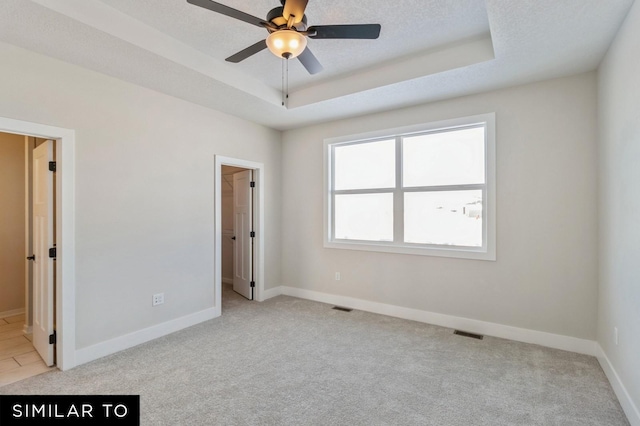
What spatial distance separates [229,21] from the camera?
98.5 inches

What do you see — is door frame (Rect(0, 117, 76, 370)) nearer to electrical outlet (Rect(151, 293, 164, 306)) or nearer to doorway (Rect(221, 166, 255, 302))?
electrical outlet (Rect(151, 293, 164, 306))

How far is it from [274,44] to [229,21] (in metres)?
0.83

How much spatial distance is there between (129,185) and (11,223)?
2.36 m

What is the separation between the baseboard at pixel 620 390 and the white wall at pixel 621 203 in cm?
3

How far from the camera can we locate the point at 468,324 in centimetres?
357

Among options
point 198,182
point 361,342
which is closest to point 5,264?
point 198,182

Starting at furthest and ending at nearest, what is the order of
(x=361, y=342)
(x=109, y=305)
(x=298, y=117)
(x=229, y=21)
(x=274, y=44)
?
(x=298, y=117)
(x=361, y=342)
(x=109, y=305)
(x=229, y=21)
(x=274, y=44)

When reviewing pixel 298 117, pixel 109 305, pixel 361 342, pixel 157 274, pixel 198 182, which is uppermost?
pixel 298 117

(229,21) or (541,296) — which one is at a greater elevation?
(229,21)

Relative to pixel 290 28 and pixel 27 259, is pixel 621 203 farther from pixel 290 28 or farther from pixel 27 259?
pixel 27 259

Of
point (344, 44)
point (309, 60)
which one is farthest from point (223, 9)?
point (344, 44)

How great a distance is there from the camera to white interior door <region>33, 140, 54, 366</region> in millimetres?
2773

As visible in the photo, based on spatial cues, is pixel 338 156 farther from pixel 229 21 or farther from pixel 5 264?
pixel 5 264

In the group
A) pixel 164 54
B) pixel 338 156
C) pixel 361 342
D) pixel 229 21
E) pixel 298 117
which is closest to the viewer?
pixel 229 21
